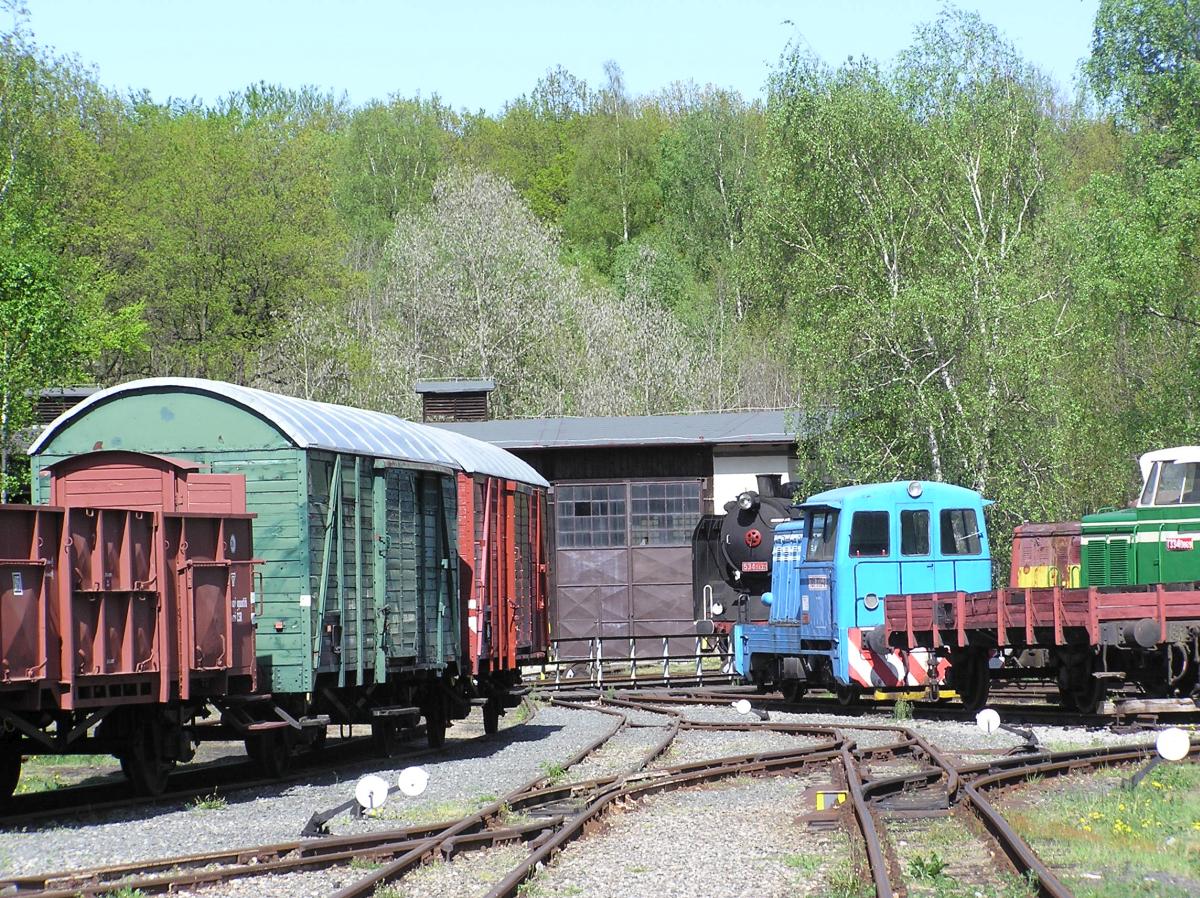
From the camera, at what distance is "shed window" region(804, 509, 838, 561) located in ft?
69.1

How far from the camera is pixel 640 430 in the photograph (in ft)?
116

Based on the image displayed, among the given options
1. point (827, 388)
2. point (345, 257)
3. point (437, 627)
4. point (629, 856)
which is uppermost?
point (345, 257)

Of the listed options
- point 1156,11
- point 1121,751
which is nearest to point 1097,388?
point 1156,11

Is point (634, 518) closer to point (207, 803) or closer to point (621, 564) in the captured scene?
point (621, 564)

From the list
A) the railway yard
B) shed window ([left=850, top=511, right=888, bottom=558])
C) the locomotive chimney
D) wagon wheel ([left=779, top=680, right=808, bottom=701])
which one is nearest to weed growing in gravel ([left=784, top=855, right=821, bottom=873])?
the railway yard

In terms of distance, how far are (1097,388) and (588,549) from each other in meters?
18.3

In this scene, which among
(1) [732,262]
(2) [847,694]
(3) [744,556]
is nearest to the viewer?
(2) [847,694]

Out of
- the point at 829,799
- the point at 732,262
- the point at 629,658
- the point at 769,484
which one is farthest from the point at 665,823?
the point at 732,262

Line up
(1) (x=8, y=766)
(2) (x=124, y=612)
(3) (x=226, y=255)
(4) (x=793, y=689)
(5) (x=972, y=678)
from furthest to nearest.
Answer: (3) (x=226, y=255) → (4) (x=793, y=689) → (5) (x=972, y=678) → (1) (x=8, y=766) → (2) (x=124, y=612)

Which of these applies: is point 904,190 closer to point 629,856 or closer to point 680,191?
point 629,856

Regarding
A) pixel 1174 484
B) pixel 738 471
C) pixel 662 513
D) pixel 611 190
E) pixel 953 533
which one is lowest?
pixel 953 533

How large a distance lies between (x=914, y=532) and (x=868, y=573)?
3.25 ft

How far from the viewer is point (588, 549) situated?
35094mm

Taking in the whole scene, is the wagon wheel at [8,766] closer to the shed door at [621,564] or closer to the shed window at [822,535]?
the shed window at [822,535]
